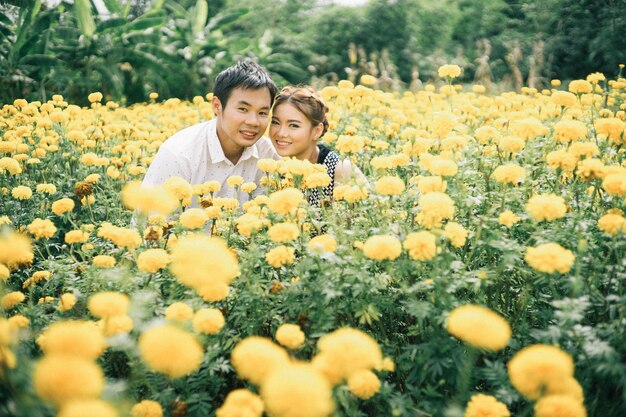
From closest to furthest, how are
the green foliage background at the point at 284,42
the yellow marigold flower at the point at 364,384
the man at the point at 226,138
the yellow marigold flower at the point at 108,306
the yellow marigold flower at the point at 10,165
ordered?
the yellow marigold flower at the point at 108,306 → the yellow marigold flower at the point at 364,384 → the yellow marigold flower at the point at 10,165 → the man at the point at 226,138 → the green foliage background at the point at 284,42

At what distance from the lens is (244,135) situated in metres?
3.67

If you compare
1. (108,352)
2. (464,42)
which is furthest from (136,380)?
(464,42)

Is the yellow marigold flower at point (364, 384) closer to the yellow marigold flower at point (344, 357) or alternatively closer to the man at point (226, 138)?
the yellow marigold flower at point (344, 357)

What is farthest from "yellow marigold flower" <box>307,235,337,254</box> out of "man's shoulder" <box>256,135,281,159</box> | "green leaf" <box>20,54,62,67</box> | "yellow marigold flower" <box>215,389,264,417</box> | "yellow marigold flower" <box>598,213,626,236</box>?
"green leaf" <box>20,54,62,67</box>

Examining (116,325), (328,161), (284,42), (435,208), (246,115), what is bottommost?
(284,42)

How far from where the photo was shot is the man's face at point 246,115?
363 centimetres

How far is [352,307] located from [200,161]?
2304 millimetres

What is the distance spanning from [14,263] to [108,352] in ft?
1.90

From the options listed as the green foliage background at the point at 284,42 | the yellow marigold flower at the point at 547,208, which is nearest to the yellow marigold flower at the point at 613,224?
the yellow marigold flower at the point at 547,208

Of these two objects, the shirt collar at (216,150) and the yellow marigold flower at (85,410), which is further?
the shirt collar at (216,150)

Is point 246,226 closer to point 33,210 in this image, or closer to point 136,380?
point 136,380

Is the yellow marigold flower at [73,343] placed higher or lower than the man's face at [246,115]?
higher

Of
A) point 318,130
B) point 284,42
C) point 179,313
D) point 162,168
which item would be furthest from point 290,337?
point 284,42

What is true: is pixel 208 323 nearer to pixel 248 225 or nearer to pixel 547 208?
pixel 248 225
